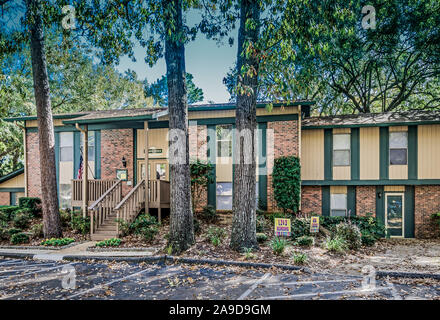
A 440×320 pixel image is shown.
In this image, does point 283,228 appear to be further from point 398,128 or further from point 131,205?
point 398,128

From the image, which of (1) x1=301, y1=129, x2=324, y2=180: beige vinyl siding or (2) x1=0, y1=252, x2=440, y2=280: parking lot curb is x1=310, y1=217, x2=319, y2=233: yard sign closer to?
(2) x1=0, y1=252, x2=440, y2=280: parking lot curb

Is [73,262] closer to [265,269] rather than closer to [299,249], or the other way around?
[265,269]

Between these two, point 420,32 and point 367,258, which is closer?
point 367,258

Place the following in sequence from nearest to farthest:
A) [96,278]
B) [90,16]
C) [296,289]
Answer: [296,289] < [96,278] < [90,16]

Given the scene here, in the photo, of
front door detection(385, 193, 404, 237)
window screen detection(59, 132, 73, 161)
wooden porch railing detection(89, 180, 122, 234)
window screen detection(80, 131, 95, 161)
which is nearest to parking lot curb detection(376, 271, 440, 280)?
front door detection(385, 193, 404, 237)

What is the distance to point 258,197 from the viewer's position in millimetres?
13242

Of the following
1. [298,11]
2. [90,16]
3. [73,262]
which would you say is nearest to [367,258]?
[298,11]

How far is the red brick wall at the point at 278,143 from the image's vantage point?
13023 millimetres

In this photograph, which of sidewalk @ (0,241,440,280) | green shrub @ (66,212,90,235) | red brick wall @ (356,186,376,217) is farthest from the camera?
red brick wall @ (356,186,376,217)

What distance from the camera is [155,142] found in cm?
1434

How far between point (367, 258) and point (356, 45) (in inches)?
536

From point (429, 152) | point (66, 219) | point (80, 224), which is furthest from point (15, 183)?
point (429, 152)

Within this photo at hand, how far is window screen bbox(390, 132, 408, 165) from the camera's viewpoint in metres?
13.2

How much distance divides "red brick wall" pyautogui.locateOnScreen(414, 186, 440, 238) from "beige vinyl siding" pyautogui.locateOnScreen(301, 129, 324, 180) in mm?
4481
